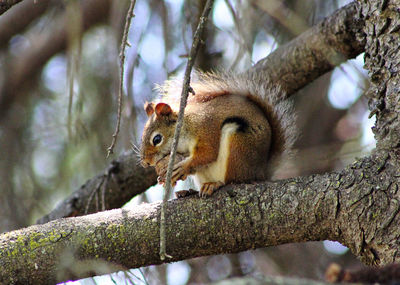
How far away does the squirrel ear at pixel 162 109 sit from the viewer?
2752 millimetres

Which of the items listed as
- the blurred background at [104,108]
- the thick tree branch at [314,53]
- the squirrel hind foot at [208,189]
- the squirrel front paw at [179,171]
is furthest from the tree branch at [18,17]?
the squirrel hind foot at [208,189]

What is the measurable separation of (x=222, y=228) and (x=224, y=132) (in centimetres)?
69

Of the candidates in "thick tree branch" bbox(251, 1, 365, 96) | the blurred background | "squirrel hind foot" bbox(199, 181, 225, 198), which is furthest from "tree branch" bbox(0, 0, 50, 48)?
"squirrel hind foot" bbox(199, 181, 225, 198)

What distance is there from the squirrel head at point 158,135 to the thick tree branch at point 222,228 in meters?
0.67

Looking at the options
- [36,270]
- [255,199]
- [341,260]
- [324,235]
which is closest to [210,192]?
[255,199]

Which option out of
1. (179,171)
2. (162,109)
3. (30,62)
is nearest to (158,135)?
(162,109)

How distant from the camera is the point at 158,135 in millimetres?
2723

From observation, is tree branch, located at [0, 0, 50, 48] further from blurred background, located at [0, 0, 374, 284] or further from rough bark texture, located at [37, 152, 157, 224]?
rough bark texture, located at [37, 152, 157, 224]

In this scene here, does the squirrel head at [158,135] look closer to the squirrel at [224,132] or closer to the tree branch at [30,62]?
the squirrel at [224,132]

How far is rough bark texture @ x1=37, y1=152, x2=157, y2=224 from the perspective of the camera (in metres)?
2.91

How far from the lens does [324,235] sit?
191 centimetres

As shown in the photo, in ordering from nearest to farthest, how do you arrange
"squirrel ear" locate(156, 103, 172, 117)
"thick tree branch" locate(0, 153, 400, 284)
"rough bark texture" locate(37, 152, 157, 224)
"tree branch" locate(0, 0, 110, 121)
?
"thick tree branch" locate(0, 153, 400, 284) → "squirrel ear" locate(156, 103, 172, 117) → "rough bark texture" locate(37, 152, 157, 224) → "tree branch" locate(0, 0, 110, 121)

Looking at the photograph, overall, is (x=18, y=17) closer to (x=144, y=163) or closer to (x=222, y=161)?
(x=144, y=163)

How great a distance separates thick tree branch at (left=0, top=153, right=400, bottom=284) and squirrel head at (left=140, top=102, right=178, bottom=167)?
0.67 m
